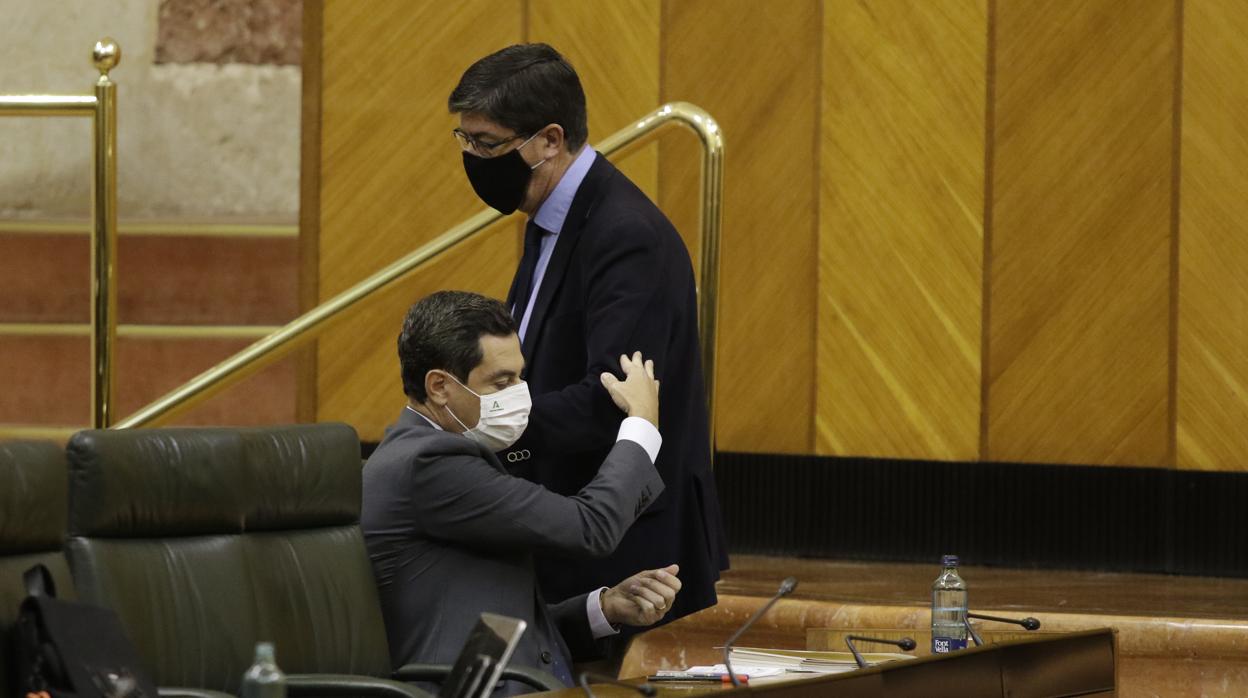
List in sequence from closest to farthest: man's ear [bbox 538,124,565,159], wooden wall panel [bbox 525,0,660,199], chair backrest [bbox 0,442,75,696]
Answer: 1. chair backrest [bbox 0,442,75,696]
2. man's ear [bbox 538,124,565,159]
3. wooden wall panel [bbox 525,0,660,199]

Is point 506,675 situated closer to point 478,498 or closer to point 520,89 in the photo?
point 478,498

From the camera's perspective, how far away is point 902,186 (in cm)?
520

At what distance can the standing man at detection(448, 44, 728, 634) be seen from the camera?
9.08 feet

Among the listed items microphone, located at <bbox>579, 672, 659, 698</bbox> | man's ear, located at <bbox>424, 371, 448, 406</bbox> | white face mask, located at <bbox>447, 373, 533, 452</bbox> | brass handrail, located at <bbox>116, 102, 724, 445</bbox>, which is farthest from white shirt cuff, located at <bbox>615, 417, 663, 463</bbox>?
brass handrail, located at <bbox>116, 102, 724, 445</bbox>

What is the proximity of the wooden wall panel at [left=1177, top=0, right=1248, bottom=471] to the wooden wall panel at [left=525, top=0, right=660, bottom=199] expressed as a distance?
152 centimetres

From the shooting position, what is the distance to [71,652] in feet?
6.46

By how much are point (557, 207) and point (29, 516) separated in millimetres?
992

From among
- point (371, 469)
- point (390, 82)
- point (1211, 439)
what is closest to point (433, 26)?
point (390, 82)

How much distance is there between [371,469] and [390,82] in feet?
9.72

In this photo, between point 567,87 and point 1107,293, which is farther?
point 1107,293

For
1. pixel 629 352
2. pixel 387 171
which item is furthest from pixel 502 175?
pixel 387 171

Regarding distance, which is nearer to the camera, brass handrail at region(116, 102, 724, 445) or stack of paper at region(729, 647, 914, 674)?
stack of paper at region(729, 647, 914, 674)

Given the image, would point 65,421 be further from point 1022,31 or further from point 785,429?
point 1022,31

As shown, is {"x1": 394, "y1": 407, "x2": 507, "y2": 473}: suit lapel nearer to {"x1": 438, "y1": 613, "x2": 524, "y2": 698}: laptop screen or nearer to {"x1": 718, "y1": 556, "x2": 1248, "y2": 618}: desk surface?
{"x1": 438, "y1": 613, "x2": 524, "y2": 698}: laptop screen
